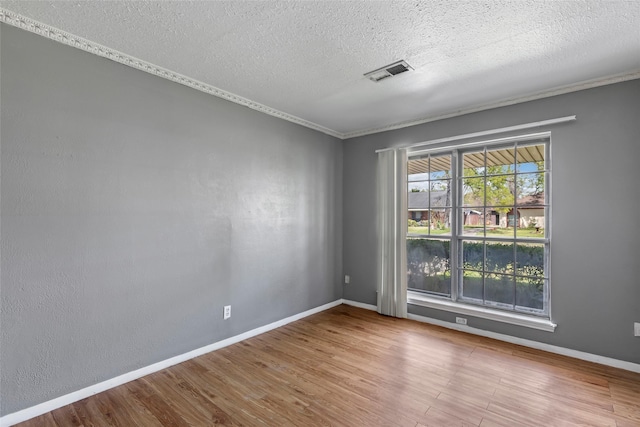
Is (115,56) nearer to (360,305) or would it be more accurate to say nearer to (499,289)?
(360,305)

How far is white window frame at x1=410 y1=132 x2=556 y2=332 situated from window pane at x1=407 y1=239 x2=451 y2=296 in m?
0.09

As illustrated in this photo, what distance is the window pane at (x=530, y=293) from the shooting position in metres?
3.21

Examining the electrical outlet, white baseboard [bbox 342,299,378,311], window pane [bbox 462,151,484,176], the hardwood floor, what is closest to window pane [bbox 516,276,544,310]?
the hardwood floor

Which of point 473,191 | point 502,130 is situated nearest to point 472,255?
point 473,191

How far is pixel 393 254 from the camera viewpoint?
4.12m

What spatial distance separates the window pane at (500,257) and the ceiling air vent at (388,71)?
224 cm

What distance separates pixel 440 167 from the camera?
393cm

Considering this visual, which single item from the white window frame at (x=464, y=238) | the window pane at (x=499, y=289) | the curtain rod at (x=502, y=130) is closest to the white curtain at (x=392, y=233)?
the white window frame at (x=464, y=238)

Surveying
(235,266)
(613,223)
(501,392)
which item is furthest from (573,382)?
(235,266)

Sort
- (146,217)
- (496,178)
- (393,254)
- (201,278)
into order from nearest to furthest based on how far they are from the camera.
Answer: (146,217) → (201,278) → (496,178) → (393,254)

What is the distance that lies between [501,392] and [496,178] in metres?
2.23

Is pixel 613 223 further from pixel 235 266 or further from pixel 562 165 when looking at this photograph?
pixel 235 266

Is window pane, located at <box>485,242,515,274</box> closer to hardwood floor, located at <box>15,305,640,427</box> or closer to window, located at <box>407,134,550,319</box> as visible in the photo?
window, located at <box>407,134,550,319</box>

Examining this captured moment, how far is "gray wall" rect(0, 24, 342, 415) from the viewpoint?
202cm
